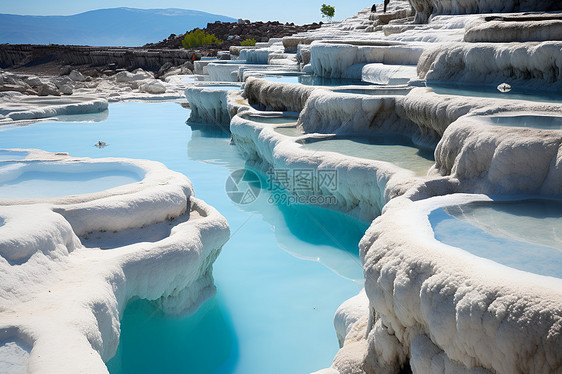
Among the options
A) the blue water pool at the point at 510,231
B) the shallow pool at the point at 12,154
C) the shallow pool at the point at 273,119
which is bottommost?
the shallow pool at the point at 273,119

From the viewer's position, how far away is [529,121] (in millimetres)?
4785

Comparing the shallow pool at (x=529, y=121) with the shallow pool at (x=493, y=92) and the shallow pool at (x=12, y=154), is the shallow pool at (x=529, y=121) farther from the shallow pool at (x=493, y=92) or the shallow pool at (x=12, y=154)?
the shallow pool at (x=12, y=154)

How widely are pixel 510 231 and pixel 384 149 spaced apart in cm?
384

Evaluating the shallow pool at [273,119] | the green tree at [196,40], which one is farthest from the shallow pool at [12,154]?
the green tree at [196,40]

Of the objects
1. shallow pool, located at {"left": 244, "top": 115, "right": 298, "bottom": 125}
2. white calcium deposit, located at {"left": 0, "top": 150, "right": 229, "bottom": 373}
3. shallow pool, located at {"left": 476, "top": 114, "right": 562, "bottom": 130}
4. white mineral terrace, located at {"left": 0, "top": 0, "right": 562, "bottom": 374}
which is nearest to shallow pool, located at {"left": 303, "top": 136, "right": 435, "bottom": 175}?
white mineral terrace, located at {"left": 0, "top": 0, "right": 562, "bottom": 374}

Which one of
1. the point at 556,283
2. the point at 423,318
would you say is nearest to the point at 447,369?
the point at 423,318

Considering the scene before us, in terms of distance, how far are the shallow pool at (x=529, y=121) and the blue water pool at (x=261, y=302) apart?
6.66 ft

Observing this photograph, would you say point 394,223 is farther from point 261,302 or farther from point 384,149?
point 384,149

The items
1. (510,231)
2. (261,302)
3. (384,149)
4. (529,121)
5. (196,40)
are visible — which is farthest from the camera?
(196,40)

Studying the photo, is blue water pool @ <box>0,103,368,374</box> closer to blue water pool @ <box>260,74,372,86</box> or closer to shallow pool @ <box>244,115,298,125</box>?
shallow pool @ <box>244,115,298,125</box>

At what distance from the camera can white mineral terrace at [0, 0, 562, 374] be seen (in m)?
2.43

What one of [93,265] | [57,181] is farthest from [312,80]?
[93,265]

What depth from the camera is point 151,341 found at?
13.5ft

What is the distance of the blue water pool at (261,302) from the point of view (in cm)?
409
